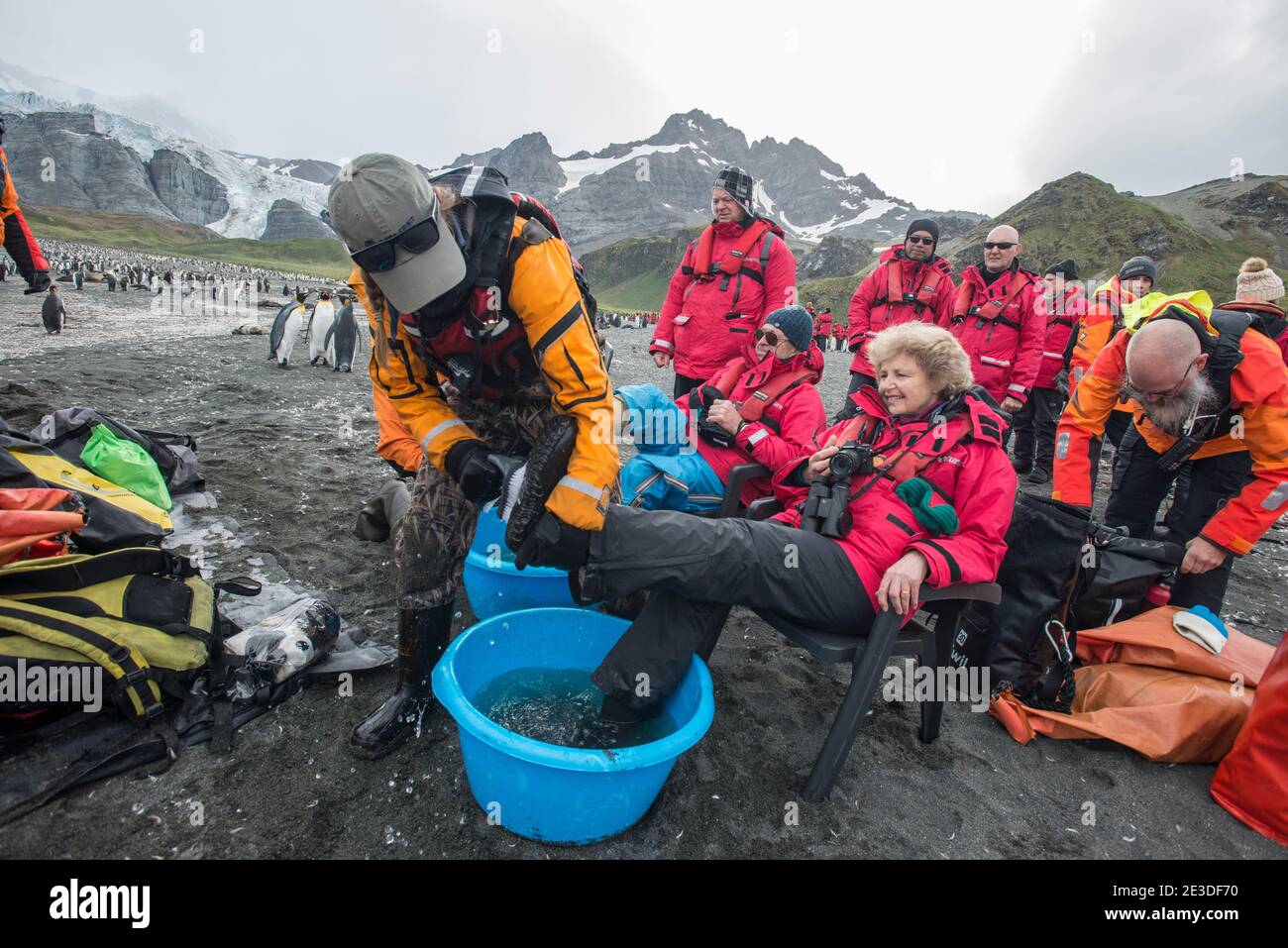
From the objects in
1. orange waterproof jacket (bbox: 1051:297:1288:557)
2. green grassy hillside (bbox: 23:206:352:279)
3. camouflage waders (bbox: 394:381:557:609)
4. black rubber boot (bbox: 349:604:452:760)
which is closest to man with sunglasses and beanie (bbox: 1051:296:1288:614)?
orange waterproof jacket (bbox: 1051:297:1288:557)

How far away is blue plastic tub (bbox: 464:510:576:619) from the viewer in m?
2.87

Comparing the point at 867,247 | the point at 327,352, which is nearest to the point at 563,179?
the point at 867,247

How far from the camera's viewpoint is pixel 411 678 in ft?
8.33

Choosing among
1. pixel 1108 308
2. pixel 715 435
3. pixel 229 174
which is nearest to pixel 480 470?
pixel 715 435

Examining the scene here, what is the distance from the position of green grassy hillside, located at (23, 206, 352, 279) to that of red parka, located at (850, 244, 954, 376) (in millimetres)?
70771

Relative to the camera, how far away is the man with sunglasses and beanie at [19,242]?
5434mm

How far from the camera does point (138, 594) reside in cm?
237

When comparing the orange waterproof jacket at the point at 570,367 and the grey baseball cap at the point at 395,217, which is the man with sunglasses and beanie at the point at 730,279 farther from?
the grey baseball cap at the point at 395,217

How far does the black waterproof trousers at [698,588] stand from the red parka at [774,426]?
1.10m

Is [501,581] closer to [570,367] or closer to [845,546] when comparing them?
[570,367]

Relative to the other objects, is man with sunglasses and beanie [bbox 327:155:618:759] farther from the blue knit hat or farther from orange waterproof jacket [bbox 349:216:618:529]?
the blue knit hat

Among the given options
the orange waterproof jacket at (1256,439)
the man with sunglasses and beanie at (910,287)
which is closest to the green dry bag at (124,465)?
the man with sunglasses and beanie at (910,287)
